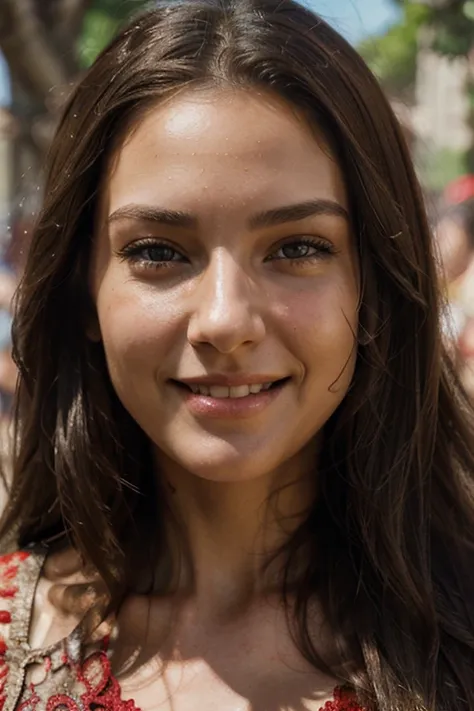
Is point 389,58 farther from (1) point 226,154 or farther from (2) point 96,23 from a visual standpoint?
(1) point 226,154

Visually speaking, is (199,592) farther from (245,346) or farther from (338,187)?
(338,187)

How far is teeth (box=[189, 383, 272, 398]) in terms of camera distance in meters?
1.48

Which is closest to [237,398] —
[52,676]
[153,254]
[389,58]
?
[153,254]

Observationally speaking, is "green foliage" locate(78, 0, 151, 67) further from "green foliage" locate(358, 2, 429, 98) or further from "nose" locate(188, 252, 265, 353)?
"nose" locate(188, 252, 265, 353)

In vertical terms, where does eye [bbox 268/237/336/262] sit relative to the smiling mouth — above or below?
above

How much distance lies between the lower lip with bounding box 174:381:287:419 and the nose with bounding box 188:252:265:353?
9 centimetres

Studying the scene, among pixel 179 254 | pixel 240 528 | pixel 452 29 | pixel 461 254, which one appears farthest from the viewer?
pixel 461 254

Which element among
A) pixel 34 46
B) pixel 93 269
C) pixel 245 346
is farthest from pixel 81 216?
pixel 34 46

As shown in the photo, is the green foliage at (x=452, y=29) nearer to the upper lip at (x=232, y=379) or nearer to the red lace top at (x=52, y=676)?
the upper lip at (x=232, y=379)

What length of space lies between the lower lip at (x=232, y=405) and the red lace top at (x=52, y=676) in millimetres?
445

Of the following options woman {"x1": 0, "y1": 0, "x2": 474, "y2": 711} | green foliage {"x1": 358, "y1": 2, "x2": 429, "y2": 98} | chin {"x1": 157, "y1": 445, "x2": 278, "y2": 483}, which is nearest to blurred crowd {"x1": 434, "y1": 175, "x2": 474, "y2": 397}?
green foliage {"x1": 358, "y1": 2, "x2": 429, "y2": 98}

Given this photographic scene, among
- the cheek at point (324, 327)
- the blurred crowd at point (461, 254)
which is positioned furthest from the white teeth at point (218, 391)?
the blurred crowd at point (461, 254)

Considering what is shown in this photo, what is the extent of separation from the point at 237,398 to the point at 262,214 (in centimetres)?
A: 27

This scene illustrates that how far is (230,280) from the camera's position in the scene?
4.73 feet
